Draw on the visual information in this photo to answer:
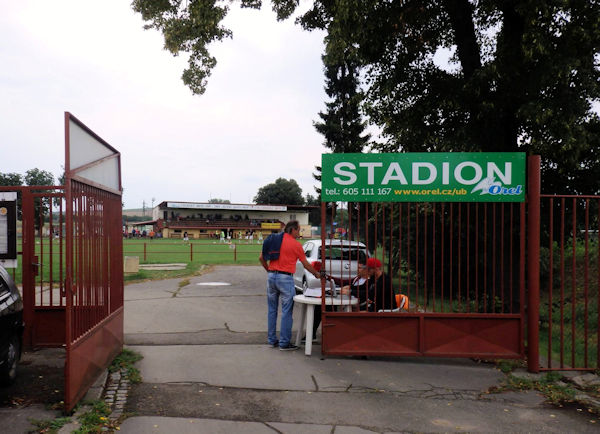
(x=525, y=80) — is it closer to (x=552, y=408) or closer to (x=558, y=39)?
(x=558, y=39)

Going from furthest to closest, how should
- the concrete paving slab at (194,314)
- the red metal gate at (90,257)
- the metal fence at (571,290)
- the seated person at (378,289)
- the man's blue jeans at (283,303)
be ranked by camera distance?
the concrete paving slab at (194,314) < the man's blue jeans at (283,303) < the seated person at (378,289) < the metal fence at (571,290) < the red metal gate at (90,257)

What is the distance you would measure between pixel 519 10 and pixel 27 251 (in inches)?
336

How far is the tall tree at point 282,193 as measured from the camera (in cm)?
10575

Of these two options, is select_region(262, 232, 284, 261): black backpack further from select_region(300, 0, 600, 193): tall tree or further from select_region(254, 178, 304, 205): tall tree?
select_region(254, 178, 304, 205): tall tree

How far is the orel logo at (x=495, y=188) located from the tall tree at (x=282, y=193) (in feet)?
324

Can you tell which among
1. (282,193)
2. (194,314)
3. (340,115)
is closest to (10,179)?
(282,193)

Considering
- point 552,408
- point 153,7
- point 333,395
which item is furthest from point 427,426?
point 153,7

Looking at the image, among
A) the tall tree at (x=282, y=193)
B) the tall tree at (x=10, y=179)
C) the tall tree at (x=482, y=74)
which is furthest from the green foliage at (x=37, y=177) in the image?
the tall tree at (x=482, y=74)

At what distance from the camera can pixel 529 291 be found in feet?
19.1

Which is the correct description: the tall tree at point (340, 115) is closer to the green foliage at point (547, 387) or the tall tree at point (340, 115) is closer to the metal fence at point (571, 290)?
the metal fence at point (571, 290)

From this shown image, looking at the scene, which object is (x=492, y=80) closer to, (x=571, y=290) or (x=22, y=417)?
(x=571, y=290)

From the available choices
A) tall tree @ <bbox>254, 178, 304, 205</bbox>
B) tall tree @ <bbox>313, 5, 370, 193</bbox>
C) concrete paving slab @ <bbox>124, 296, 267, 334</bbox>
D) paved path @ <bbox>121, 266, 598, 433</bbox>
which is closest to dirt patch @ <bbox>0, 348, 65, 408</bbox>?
paved path @ <bbox>121, 266, 598, 433</bbox>

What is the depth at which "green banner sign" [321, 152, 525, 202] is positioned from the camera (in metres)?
6.04

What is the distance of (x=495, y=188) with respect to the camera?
6.04m
